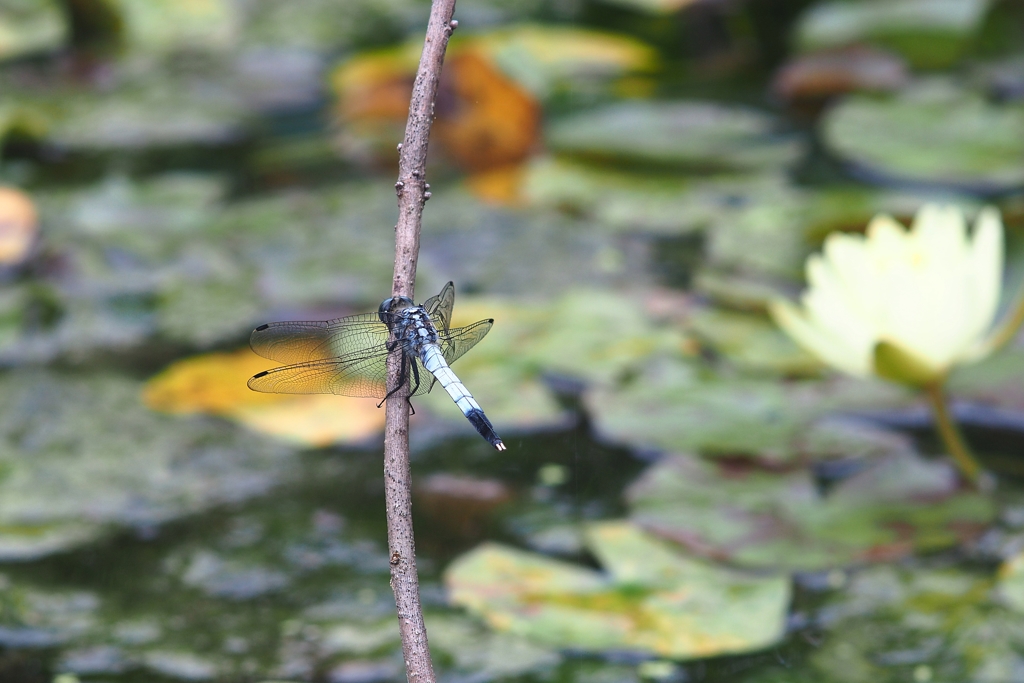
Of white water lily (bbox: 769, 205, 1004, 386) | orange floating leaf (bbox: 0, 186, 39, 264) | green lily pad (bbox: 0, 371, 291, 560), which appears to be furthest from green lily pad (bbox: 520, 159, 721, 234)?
orange floating leaf (bbox: 0, 186, 39, 264)

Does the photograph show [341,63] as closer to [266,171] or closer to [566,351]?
[266,171]

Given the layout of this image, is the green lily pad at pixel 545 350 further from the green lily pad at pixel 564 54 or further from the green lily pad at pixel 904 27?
the green lily pad at pixel 904 27

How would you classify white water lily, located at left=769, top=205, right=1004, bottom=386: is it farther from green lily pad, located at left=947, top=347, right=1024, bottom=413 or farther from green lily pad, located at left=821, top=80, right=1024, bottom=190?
green lily pad, located at left=821, top=80, right=1024, bottom=190

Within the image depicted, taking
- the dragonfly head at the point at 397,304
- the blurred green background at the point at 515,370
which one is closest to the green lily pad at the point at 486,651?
the blurred green background at the point at 515,370

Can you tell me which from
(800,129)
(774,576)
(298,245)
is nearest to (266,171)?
(298,245)

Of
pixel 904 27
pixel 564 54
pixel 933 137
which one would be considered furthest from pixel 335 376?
pixel 904 27

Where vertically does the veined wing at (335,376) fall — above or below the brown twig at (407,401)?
above
